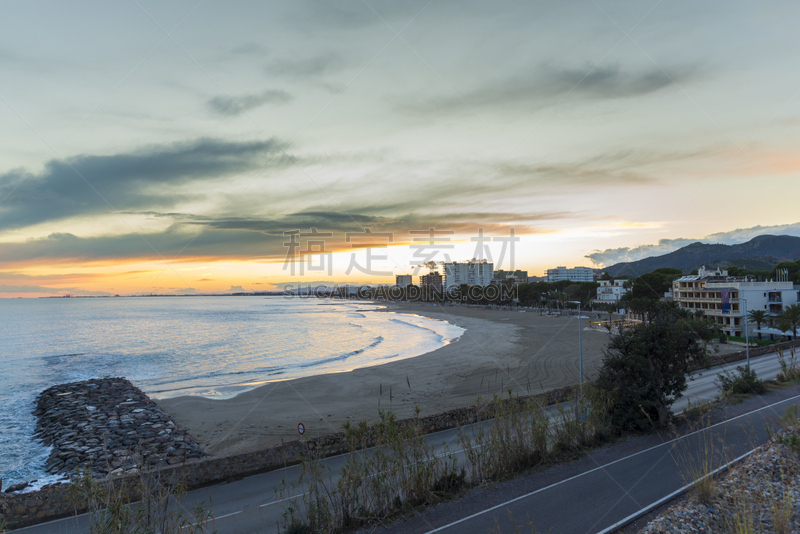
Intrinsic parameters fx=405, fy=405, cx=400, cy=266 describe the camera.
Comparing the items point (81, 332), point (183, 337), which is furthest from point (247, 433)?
point (81, 332)

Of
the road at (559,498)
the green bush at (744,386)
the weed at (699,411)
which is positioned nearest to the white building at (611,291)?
the green bush at (744,386)

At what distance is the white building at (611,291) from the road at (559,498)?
348 ft

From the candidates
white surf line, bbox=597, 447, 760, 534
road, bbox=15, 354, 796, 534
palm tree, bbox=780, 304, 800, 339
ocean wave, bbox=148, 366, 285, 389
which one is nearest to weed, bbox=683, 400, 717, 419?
road, bbox=15, 354, 796, 534

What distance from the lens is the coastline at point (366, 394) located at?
17750 millimetres

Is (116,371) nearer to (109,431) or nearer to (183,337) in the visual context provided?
(109,431)

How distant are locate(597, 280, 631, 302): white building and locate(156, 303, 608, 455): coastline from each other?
7856cm

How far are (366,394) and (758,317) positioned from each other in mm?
45525

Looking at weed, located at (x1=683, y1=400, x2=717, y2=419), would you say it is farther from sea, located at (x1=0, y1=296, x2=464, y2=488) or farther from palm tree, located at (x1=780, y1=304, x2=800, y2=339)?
palm tree, located at (x1=780, y1=304, x2=800, y2=339)

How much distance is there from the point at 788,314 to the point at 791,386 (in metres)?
30.6

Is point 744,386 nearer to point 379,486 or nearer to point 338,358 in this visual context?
point 379,486

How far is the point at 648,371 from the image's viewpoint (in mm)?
12898

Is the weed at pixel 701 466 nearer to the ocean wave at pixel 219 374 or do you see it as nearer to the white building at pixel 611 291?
the ocean wave at pixel 219 374

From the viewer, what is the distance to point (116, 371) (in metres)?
35.0

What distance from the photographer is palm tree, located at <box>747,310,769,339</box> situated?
43.9 metres
